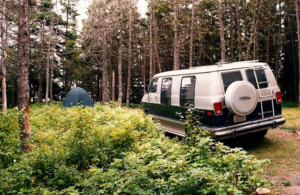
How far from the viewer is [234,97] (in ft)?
17.8

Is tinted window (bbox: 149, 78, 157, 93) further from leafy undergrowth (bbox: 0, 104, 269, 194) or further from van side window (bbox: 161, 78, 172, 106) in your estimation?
leafy undergrowth (bbox: 0, 104, 269, 194)

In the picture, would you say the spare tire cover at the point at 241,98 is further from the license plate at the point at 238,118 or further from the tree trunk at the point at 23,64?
the tree trunk at the point at 23,64

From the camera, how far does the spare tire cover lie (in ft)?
17.9

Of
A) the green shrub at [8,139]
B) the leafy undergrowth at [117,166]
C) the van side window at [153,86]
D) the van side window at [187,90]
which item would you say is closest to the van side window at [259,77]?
the van side window at [187,90]

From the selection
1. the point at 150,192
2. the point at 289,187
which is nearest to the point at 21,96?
the point at 150,192

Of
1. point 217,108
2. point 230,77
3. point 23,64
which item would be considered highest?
point 23,64

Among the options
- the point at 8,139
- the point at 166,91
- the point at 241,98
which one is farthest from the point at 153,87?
the point at 8,139

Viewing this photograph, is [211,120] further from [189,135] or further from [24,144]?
[24,144]

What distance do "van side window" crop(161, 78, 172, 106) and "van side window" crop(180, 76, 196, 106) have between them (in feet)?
2.75

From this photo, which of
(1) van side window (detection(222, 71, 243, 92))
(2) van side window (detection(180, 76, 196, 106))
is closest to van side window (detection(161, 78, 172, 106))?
(2) van side window (detection(180, 76, 196, 106))

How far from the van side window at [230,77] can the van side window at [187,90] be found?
3.19 feet

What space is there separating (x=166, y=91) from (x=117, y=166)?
4.31 m

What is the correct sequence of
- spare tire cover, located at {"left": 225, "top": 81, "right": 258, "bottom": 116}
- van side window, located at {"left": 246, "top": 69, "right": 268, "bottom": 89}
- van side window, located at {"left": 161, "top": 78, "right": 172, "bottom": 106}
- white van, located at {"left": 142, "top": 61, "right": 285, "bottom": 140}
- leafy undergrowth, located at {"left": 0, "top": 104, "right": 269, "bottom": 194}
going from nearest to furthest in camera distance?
leafy undergrowth, located at {"left": 0, "top": 104, "right": 269, "bottom": 194} → spare tire cover, located at {"left": 225, "top": 81, "right": 258, "bottom": 116} → white van, located at {"left": 142, "top": 61, "right": 285, "bottom": 140} → van side window, located at {"left": 246, "top": 69, "right": 268, "bottom": 89} → van side window, located at {"left": 161, "top": 78, "right": 172, "bottom": 106}

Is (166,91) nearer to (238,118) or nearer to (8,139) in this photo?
(238,118)
